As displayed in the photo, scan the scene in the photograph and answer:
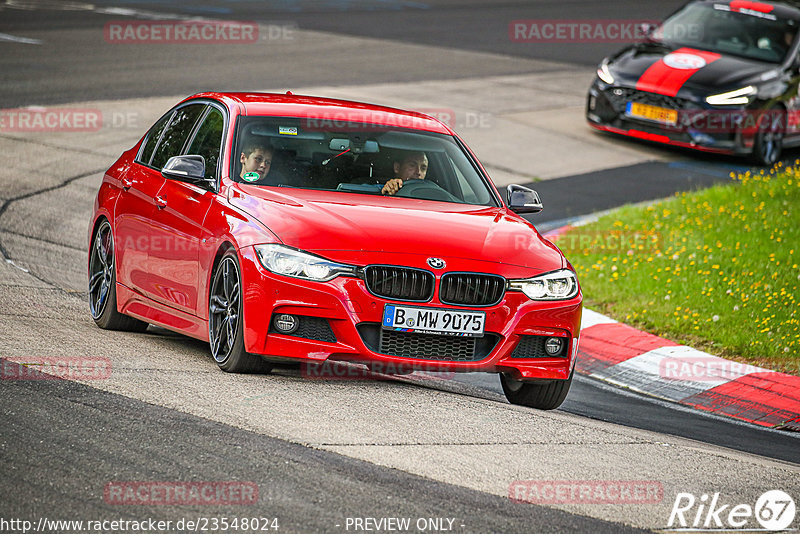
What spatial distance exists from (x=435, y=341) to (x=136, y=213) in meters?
2.47

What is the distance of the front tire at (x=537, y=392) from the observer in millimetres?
7527

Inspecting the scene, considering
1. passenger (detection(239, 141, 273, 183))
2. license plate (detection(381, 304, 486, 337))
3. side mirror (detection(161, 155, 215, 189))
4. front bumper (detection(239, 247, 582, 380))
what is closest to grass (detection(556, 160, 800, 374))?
front bumper (detection(239, 247, 582, 380))

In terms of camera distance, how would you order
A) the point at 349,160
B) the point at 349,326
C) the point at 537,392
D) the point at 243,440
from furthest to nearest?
the point at 349,160 → the point at 537,392 → the point at 349,326 → the point at 243,440

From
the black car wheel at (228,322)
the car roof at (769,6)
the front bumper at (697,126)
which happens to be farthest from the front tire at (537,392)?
the car roof at (769,6)

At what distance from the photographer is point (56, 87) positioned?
61.9 ft

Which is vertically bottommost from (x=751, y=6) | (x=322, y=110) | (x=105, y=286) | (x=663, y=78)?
(x=663, y=78)

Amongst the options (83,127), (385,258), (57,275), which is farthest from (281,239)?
(83,127)

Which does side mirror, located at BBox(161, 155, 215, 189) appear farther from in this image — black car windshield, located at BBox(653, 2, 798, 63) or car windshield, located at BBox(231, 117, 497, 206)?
black car windshield, located at BBox(653, 2, 798, 63)

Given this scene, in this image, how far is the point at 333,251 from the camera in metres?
6.89

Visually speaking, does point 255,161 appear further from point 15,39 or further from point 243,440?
point 15,39

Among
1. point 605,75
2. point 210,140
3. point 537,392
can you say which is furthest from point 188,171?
point 605,75

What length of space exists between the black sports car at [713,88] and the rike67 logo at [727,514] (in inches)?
490

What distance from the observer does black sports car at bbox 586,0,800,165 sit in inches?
694

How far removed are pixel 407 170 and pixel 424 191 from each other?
186mm
